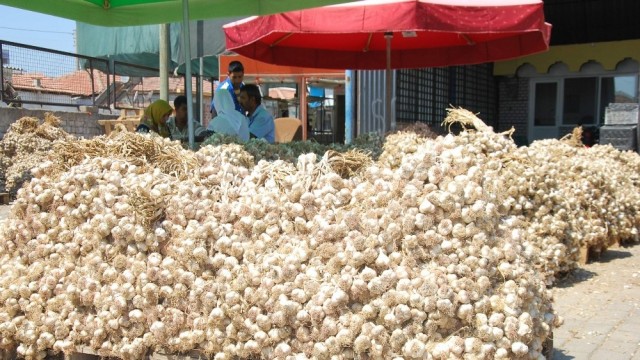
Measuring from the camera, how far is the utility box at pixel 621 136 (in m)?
9.55

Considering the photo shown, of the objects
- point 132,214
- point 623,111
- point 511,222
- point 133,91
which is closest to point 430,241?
point 511,222

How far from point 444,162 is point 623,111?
9052 mm

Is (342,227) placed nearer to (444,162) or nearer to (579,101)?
(444,162)

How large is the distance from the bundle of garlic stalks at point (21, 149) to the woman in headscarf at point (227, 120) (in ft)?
15.9

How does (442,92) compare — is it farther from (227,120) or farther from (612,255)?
(227,120)

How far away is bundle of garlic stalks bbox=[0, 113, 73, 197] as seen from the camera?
898 cm

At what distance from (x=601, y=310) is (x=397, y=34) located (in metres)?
3.37

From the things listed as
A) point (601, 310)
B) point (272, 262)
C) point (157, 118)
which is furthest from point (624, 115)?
point (272, 262)

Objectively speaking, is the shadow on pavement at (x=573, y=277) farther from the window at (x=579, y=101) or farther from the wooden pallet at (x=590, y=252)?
the window at (x=579, y=101)

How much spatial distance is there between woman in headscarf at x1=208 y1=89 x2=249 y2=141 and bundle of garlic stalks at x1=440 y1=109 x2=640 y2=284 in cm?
170

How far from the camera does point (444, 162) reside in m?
2.56

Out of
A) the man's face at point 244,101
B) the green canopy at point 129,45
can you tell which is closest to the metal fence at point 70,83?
the green canopy at point 129,45

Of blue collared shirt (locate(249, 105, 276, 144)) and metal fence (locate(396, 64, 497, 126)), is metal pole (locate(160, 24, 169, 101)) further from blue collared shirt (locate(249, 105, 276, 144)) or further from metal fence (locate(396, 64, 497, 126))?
blue collared shirt (locate(249, 105, 276, 144))

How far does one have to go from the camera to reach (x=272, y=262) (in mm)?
2461
